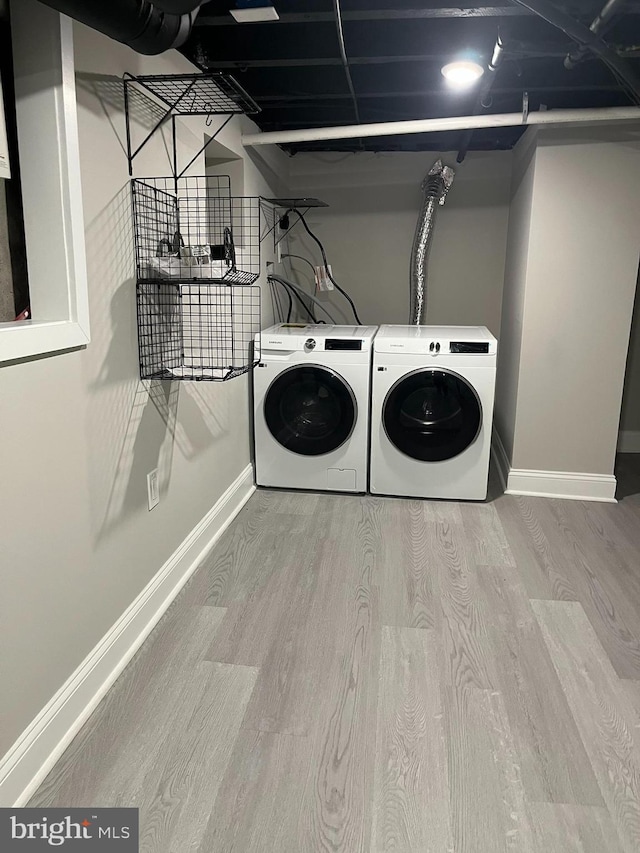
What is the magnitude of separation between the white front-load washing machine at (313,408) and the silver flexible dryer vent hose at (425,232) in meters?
0.80

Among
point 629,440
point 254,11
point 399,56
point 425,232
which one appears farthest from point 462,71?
point 629,440

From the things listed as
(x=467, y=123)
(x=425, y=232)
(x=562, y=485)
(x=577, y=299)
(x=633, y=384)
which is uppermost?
(x=467, y=123)

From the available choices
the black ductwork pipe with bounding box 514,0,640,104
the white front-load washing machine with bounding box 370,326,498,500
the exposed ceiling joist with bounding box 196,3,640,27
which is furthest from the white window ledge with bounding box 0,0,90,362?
the white front-load washing machine with bounding box 370,326,498,500

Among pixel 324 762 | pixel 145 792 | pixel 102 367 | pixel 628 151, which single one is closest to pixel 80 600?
pixel 145 792

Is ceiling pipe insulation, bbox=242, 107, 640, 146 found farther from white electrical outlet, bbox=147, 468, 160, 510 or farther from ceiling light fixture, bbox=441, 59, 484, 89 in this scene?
white electrical outlet, bbox=147, 468, 160, 510

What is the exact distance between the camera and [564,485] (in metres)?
3.55

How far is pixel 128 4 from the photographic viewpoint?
1426 millimetres

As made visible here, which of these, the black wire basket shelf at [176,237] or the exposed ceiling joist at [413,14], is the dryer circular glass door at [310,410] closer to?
the black wire basket shelf at [176,237]

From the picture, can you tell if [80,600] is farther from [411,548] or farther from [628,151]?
[628,151]

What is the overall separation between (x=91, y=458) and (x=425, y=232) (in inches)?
119

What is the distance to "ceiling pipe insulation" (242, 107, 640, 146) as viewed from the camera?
2898mm

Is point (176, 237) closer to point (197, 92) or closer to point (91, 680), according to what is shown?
point (197, 92)

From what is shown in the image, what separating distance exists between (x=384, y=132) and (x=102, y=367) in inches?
79.7

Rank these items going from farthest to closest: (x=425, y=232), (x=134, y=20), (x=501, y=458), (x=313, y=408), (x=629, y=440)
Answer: (x=629, y=440) < (x=425, y=232) < (x=501, y=458) < (x=313, y=408) < (x=134, y=20)
